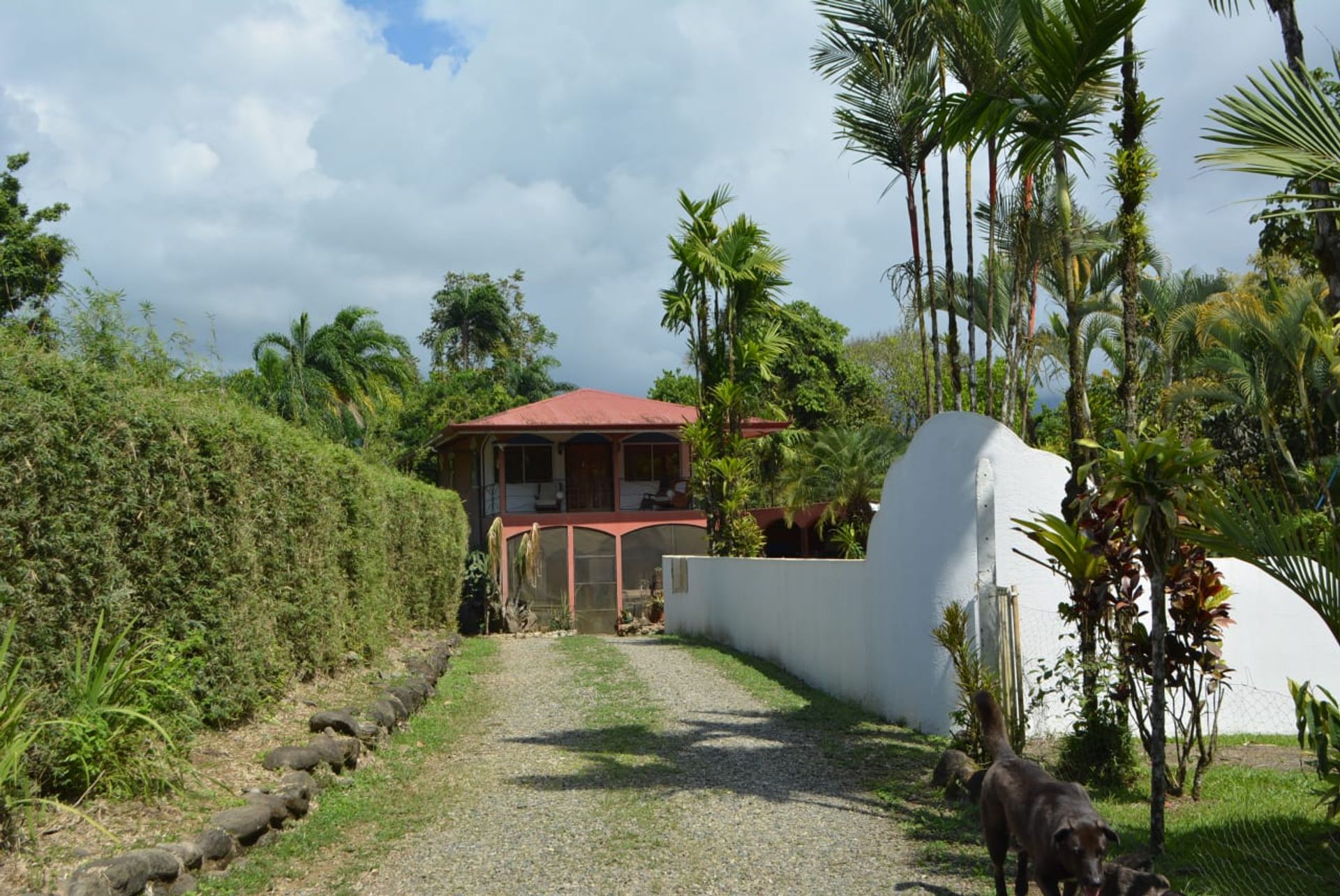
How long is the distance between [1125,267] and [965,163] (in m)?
7.03

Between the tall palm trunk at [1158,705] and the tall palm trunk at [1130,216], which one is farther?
the tall palm trunk at [1130,216]

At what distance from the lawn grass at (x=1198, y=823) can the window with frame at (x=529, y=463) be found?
73.0ft

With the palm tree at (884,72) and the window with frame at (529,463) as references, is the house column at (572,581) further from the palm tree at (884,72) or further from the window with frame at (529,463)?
the palm tree at (884,72)

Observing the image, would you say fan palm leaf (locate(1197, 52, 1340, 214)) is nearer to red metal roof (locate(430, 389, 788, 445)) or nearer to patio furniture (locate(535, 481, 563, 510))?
red metal roof (locate(430, 389, 788, 445))

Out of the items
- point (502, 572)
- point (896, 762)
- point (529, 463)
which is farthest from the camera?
point (529, 463)

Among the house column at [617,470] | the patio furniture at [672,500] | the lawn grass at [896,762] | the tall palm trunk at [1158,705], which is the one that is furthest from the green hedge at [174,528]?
the patio furniture at [672,500]

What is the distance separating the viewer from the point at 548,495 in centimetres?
3145

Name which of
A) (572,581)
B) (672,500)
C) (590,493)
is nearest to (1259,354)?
(672,500)

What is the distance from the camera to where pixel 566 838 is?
21.6ft

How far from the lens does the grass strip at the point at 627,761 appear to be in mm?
6551

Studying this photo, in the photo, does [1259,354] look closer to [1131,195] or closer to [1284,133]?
[1131,195]

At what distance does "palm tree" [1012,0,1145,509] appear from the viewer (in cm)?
728

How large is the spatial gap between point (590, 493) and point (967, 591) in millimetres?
23467

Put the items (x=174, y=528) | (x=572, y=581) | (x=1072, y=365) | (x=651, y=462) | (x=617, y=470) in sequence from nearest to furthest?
(x=174, y=528), (x=1072, y=365), (x=572, y=581), (x=617, y=470), (x=651, y=462)
